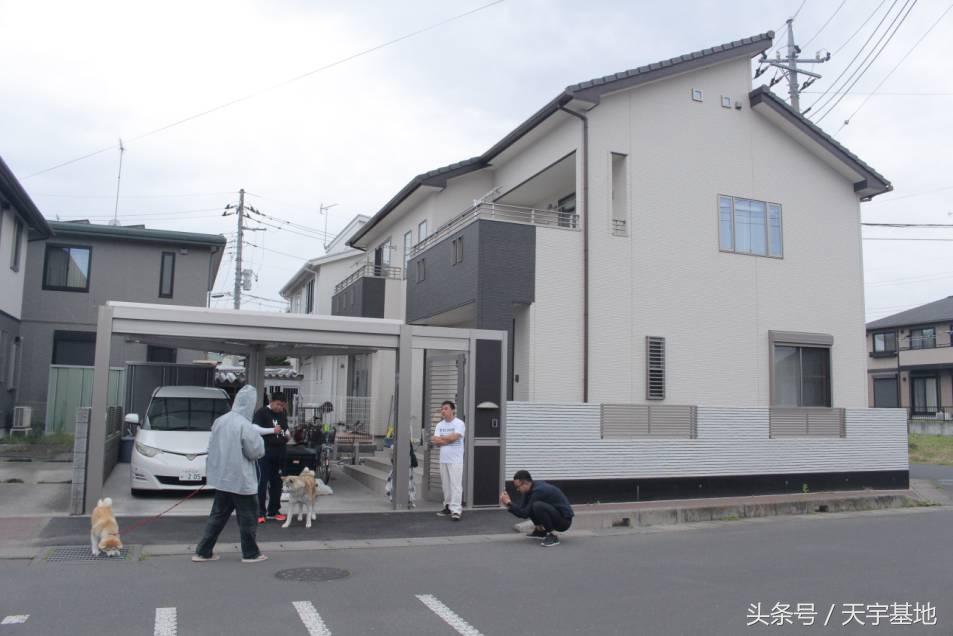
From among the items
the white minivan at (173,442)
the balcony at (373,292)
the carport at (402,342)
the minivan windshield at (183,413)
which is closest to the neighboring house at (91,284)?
the balcony at (373,292)

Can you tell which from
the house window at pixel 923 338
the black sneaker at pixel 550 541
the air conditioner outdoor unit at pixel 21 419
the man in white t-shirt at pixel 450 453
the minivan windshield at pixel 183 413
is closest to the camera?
the black sneaker at pixel 550 541

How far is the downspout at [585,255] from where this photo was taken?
1570cm

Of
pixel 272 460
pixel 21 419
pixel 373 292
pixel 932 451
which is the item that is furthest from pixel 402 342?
pixel 932 451

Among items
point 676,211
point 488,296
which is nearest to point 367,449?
point 488,296

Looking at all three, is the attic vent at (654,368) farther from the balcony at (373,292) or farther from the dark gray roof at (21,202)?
the dark gray roof at (21,202)

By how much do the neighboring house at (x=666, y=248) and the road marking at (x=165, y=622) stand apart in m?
9.24

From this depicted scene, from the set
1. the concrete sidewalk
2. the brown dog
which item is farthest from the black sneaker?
the brown dog

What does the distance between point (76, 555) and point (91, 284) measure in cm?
1649

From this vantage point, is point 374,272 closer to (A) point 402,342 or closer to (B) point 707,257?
(B) point 707,257

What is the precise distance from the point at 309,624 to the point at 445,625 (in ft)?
3.50

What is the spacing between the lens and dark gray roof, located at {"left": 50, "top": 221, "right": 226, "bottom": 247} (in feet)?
74.6

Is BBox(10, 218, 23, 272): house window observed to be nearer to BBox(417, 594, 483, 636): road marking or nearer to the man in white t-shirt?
the man in white t-shirt

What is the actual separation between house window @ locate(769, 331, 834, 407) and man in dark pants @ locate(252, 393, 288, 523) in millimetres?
11499

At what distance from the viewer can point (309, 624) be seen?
6109mm
